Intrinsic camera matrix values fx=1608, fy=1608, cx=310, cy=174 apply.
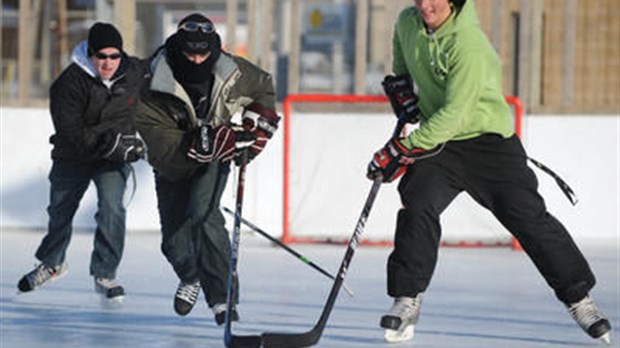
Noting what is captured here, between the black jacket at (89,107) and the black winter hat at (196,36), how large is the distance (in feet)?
3.40

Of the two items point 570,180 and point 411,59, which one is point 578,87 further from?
point 411,59

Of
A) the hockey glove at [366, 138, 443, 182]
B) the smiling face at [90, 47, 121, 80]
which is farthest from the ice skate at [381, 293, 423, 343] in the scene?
the smiling face at [90, 47, 121, 80]

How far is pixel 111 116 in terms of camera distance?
6.52 meters

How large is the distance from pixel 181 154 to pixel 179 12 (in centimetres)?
839

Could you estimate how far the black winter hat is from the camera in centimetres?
535

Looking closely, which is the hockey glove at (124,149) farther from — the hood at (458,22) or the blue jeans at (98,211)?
the hood at (458,22)

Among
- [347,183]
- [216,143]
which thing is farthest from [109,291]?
[347,183]

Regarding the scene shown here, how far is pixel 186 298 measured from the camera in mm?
5863

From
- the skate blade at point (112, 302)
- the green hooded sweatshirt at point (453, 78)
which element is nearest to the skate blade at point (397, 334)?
the green hooded sweatshirt at point (453, 78)

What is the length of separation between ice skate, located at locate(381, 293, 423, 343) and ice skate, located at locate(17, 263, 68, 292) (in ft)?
6.16

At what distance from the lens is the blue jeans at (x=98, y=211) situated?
659cm

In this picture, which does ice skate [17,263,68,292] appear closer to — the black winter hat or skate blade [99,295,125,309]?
skate blade [99,295,125,309]

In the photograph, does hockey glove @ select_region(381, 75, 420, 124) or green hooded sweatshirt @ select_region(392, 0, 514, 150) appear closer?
green hooded sweatshirt @ select_region(392, 0, 514, 150)

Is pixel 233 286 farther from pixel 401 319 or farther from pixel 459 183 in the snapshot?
pixel 459 183
